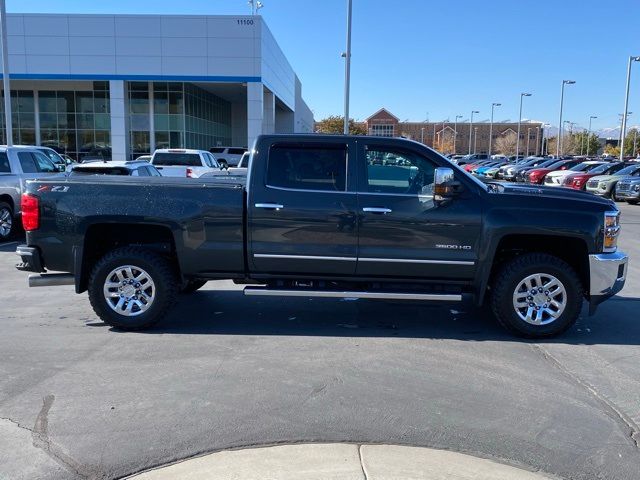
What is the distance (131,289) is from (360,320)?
2607mm

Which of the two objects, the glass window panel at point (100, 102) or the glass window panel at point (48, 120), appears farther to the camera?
the glass window panel at point (48, 120)

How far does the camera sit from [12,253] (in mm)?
11094

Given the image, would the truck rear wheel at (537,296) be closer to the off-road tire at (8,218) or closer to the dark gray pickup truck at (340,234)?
the dark gray pickup truck at (340,234)

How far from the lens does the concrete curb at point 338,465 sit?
3.39 m

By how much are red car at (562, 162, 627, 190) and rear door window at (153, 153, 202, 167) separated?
17730mm

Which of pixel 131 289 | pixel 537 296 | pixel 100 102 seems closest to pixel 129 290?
pixel 131 289

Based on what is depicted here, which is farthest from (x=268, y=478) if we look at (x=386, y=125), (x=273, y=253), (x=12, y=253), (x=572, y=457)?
(x=386, y=125)

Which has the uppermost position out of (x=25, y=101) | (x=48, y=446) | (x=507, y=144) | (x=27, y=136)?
(x=507, y=144)

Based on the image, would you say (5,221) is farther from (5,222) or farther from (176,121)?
(176,121)

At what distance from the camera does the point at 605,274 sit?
5.97 meters

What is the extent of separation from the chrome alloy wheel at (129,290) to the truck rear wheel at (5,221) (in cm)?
752

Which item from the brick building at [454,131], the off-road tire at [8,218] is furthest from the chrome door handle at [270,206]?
the brick building at [454,131]

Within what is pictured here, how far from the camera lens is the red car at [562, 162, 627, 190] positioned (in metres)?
27.7

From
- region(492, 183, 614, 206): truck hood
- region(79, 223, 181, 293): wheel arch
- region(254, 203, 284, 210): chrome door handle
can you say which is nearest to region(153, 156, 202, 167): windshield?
region(79, 223, 181, 293): wheel arch
